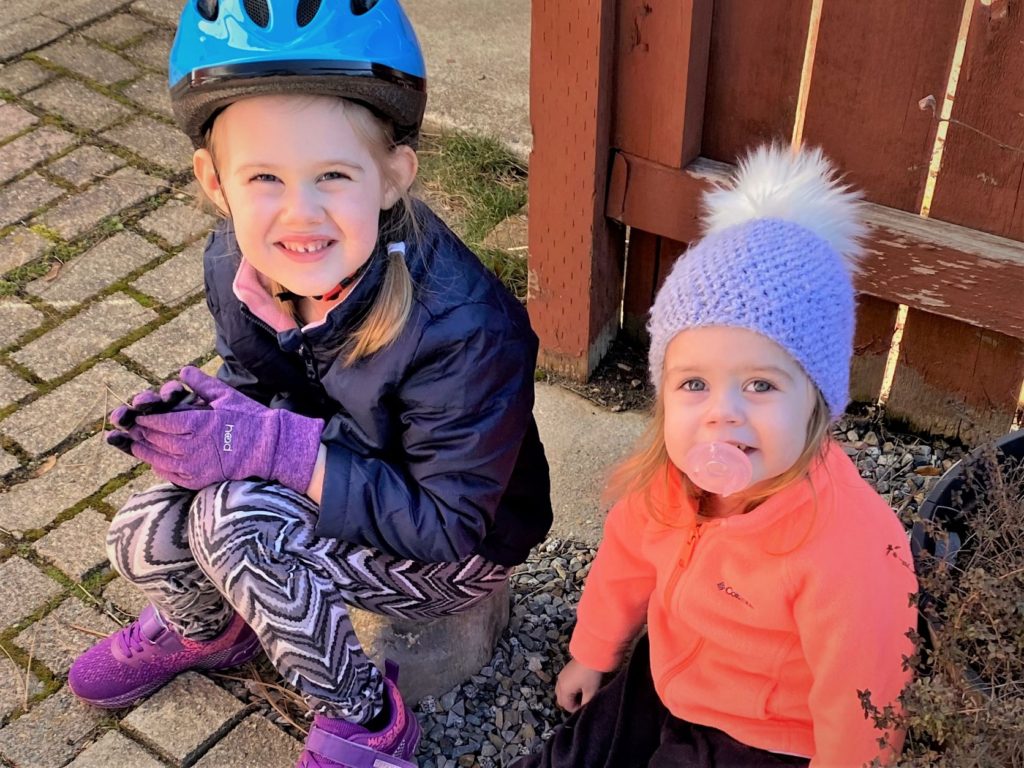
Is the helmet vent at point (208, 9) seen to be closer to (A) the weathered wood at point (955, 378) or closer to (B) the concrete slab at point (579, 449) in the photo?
(B) the concrete slab at point (579, 449)

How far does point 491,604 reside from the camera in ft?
Result: 7.88

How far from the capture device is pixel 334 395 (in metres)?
2.08

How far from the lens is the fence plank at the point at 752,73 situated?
2.45 meters

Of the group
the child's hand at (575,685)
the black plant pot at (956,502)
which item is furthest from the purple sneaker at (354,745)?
the black plant pot at (956,502)

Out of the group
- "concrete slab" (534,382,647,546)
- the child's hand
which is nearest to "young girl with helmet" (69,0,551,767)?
the child's hand

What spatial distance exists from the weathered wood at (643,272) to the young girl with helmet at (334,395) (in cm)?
86

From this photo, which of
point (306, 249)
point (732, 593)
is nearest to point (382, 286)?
point (306, 249)

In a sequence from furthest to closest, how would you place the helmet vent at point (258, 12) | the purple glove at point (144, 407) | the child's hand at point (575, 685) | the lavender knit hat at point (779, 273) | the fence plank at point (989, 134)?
the child's hand at point (575, 685)
the fence plank at point (989, 134)
the purple glove at point (144, 407)
the helmet vent at point (258, 12)
the lavender knit hat at point (779, 273)

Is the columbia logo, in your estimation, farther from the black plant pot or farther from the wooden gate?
the wooden gate

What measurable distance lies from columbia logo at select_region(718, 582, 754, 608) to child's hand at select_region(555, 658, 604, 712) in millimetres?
446

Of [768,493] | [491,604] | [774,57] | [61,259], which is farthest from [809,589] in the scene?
[61,259]

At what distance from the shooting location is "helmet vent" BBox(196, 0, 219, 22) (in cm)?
189

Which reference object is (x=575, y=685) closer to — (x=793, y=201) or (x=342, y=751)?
(x=342, y=751)

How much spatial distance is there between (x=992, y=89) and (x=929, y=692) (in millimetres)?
1237
